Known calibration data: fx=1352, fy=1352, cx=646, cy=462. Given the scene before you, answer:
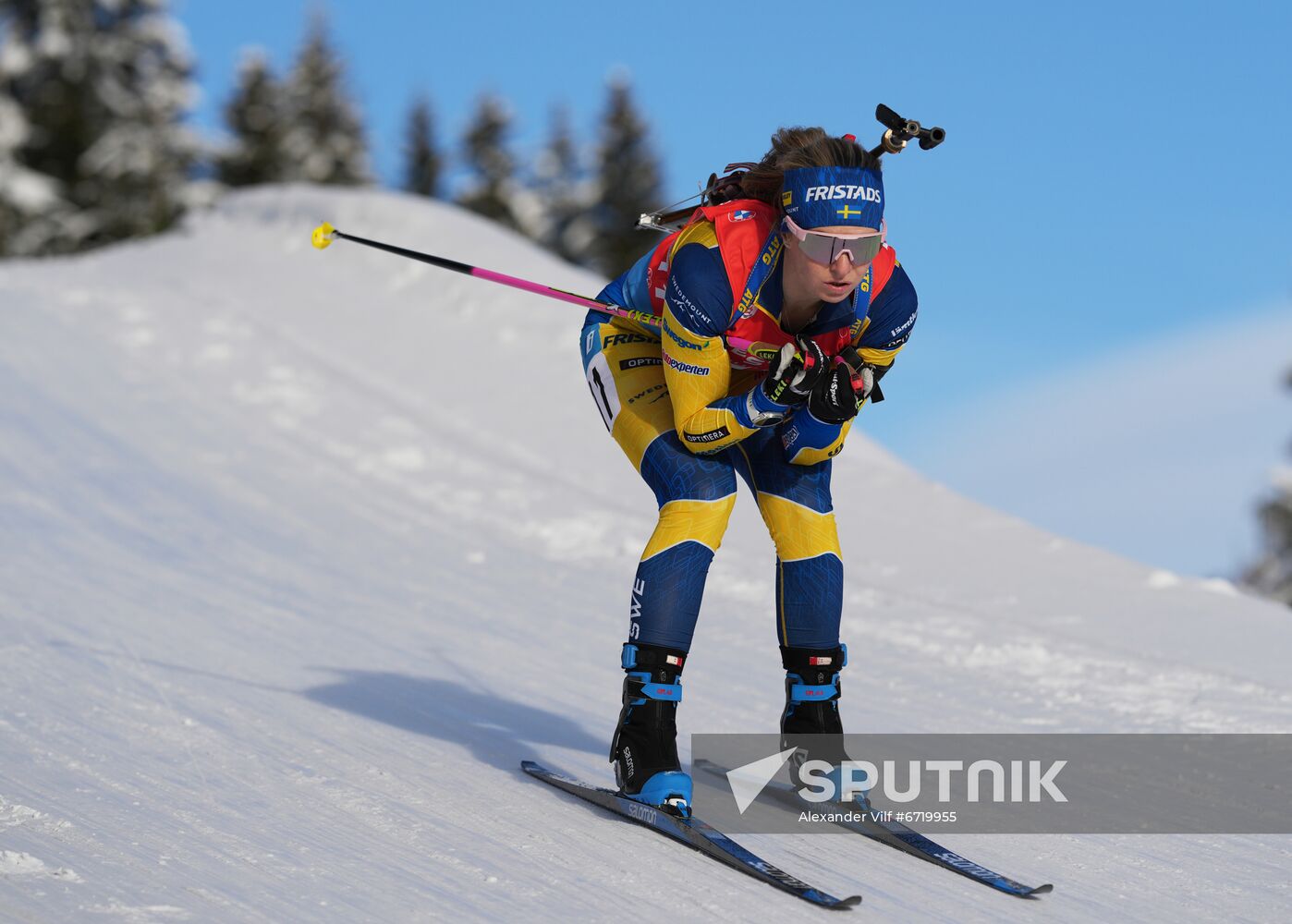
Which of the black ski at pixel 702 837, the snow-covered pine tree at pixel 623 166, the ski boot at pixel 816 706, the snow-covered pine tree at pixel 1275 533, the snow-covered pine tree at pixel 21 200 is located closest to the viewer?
the black ski at pixel 702 837

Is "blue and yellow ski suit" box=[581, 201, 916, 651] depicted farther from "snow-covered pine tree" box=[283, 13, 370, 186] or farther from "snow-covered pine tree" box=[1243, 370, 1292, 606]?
"snow-covered pine tree" box=[283, 13, 370, 186]

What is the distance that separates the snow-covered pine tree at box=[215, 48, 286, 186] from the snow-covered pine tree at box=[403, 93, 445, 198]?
5871 millimetres

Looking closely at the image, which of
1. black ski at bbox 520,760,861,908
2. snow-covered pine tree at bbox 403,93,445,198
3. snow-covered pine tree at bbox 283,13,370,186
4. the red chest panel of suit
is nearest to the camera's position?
black ski at bbox 520,760,861,908

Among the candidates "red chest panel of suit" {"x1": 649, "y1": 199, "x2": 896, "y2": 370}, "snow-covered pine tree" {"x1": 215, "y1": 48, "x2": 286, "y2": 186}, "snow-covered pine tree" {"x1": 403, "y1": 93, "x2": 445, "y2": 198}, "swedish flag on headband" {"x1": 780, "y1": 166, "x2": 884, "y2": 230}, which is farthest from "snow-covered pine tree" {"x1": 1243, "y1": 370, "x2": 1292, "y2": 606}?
"snow-covered pine tree" {"x1": 403, "y1": 93, "x2": 445, "y2": 198}

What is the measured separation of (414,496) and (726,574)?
7.90 feet

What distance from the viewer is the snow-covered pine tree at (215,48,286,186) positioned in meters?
34.2

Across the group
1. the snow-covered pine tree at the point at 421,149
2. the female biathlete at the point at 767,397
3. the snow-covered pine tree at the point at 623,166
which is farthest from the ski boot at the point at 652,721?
the snow-covered pine tree at the point at 421,149

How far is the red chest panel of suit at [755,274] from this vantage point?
132 inches

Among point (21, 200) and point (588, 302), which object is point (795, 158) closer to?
point (588, 302)

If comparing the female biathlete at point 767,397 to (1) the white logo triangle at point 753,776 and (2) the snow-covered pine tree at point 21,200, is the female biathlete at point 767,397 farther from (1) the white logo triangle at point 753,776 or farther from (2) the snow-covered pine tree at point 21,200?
(2) the snow-covered pine tree at point 21,200

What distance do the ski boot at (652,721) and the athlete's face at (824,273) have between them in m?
0.97

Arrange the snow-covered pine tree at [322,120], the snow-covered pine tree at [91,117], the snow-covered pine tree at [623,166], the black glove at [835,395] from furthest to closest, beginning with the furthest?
1. the snow-covered pine tree at [322,120]
2. the snow-covered pine tree at [623,166]
3. the snow-covered pine tree at [91,117]
4. the black glove at [835,395]

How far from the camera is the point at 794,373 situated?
3168 mm

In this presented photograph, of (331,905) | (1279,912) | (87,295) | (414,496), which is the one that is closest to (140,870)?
(331,905)
